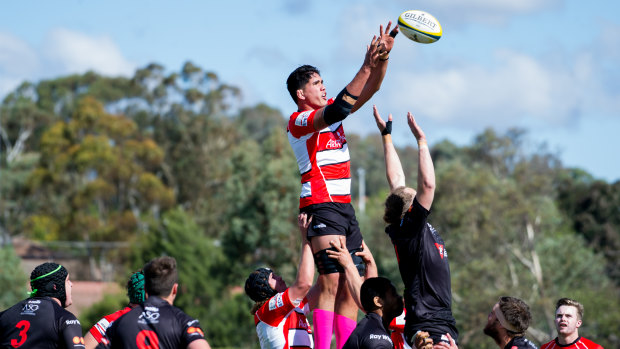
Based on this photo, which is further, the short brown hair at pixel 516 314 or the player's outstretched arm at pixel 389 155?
the player's outstretched arm at pixel 389 155

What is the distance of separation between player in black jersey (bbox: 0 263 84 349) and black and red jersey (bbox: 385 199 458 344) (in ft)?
10.6

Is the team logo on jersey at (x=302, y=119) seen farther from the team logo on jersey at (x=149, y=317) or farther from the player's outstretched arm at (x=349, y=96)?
the team logo on jersey at (x=149, y=317)

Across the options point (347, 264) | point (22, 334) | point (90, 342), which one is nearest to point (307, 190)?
point (347, 264)

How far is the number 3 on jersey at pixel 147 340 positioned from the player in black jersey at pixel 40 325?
1.07 metres

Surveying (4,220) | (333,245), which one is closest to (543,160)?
(4,220)

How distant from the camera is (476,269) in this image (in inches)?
1788

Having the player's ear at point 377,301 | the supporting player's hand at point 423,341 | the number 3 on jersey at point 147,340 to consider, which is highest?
the player's ear at point 377,301

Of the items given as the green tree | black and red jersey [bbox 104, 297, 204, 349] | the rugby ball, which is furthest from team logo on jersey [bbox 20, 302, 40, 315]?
the green tree

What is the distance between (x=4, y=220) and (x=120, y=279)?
55.2 feet

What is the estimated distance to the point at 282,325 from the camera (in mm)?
8898

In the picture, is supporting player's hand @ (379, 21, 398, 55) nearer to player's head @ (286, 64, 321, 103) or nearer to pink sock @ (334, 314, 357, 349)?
player's head @ (286, 64, 321, 103)

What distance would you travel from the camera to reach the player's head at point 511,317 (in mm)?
8094

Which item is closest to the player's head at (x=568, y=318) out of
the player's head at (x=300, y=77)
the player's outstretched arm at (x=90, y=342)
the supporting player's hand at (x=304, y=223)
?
the supporting player's hand at (x=304, y=223)

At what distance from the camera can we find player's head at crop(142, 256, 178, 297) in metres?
7.13
